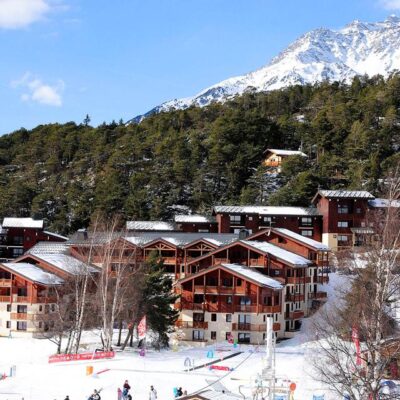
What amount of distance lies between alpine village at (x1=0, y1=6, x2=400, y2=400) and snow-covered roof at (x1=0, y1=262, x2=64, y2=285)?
0.86 ft

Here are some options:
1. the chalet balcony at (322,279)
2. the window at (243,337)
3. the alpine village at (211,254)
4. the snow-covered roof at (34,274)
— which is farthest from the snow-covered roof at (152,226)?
the window at (243,337)

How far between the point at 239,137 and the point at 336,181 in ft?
54.9

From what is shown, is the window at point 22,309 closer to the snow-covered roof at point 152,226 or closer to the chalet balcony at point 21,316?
the chalet balcony at point 21,316

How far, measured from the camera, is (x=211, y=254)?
5453cm

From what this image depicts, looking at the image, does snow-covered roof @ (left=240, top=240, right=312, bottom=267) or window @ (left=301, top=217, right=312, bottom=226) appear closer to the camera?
snow-covered roof @ (left=240, top=240, right=312, bottom=267)

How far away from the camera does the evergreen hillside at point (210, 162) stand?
85125 mm

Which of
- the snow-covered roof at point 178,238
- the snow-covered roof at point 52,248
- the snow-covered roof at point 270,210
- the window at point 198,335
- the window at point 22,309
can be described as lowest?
the window at point 198,335

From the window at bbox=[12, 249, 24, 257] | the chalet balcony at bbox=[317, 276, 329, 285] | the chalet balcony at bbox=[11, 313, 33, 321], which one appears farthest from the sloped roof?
the window at bbox=[12, 249, 24, 257]

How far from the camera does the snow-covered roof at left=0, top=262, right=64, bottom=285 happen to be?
170ft

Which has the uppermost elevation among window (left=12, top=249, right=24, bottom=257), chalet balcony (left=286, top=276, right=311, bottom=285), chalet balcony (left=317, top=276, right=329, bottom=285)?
window (left=12, top=249, right=24, bottom=257)

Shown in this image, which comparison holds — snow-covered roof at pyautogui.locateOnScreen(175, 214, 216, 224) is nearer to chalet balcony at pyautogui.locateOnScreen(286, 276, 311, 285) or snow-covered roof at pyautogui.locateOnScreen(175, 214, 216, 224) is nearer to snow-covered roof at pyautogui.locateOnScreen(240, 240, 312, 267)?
snow-covered roof at pyautogui.locateOnScreen(240, 240, 312, 267)

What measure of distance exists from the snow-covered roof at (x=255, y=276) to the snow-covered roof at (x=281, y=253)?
2012 mm

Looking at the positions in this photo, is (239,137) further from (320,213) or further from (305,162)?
(320,213)

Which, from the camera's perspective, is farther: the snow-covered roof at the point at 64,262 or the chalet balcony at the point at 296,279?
the chalet balcony at the point at 296,279
